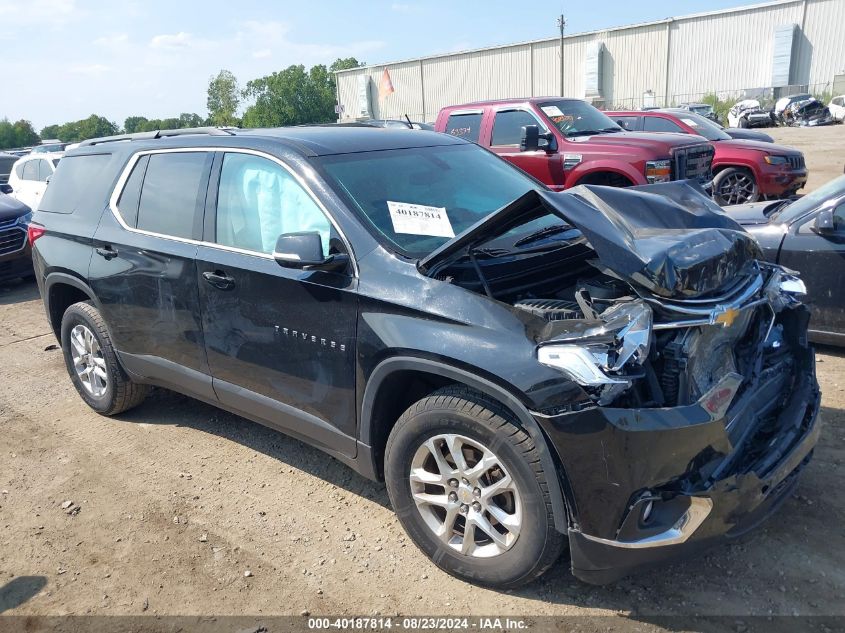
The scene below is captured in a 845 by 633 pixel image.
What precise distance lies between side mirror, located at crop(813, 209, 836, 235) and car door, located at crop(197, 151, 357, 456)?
3697 millimetres

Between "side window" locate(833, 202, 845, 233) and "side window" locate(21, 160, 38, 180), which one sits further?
"side window" locate(21, 160, 38, 180)

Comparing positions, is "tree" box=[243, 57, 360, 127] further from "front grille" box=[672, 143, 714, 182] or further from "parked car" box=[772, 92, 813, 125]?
"front grille" box=[672, 143, 714, 182]

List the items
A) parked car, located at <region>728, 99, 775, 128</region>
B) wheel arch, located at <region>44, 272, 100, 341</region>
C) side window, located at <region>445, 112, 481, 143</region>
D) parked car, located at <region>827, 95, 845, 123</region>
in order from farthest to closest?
parked car, located at <region>728, 99, 775, 128</region> → parked car, located at <region>827, 95, 845, 123</region> → side window, located at <region>445, 112, 481, 143</region> → wheel arch, located at <region>44, 272, 100, 341</region>

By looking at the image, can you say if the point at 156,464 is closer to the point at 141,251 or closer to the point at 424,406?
the point at 141,251

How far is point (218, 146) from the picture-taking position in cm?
388

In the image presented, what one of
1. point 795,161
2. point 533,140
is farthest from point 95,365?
point 795,161

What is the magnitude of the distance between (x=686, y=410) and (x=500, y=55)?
192ft

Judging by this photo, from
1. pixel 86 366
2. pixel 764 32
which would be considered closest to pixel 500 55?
pixel 764 32

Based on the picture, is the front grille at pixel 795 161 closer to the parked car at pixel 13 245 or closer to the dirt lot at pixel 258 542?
the dirt lot at pixel 258 542

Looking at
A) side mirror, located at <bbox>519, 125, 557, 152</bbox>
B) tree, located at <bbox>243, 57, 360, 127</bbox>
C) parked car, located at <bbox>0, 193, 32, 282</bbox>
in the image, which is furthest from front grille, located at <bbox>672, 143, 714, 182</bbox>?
tree, located at <bbox>243, 57, 360, 127</bbox>

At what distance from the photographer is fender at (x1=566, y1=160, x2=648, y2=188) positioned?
873cm

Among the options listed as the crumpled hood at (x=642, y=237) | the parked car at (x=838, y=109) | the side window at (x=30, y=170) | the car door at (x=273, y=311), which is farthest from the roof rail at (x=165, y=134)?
the parked car at (x=838, y=109)

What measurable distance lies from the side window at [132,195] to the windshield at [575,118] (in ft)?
21.5

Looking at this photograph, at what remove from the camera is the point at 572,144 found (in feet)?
30.3
